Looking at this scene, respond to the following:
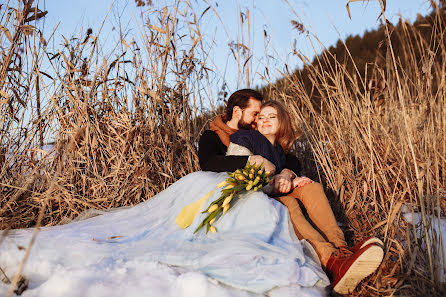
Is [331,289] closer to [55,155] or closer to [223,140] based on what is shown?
[223,140]

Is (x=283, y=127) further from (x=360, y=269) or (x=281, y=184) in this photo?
(x=360, y=269)

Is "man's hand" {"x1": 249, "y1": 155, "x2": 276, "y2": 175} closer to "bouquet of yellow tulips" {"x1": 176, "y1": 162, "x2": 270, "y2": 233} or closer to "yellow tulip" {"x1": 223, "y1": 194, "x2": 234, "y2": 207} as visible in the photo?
"bouquet of yellow tulips" {"x1": 176, "y1": 162, "x2": 270, "y2": 233}

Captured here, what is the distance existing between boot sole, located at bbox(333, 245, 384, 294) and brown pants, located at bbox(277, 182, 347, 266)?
17 centimetres

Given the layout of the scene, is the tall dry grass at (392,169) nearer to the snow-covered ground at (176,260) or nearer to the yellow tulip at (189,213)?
the snow-covered ground at (176,260)

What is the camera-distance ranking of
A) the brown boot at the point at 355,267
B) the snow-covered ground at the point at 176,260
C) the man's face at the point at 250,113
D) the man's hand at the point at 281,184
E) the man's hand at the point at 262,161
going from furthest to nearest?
1. the man's face at the point at 250,113
2. the man's hand at the point at 262,161
3. the man's hand at the point at 281,184
4. the brown boot at the point at 355,267
5. the snow-covered ground at the point at 176,260

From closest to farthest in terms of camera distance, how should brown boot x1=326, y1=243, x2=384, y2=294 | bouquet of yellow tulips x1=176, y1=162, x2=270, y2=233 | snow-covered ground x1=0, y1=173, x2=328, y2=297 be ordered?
snow-covered ground x1=0, y1=173, x2=328, y2=297 → brown boot x1=326, y1=243, x2=384, y2=294 → bouquet of yellow tulips x1=176, y1=162, x2=270, y2=233

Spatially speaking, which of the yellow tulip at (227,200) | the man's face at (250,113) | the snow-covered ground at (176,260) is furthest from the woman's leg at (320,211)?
the man's face at (250,113)

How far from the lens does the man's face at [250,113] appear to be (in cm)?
294

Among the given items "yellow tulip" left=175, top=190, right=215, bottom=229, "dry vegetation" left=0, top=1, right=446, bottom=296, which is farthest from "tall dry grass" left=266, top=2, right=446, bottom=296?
"yellow tulip" left=175, top=190, right=215, bottom=229

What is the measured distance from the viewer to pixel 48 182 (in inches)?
105

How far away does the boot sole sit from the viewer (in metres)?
→ 1.58

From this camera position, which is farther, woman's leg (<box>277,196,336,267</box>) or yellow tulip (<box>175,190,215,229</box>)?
yellow tulip (<box>175,190,215,229</box>)

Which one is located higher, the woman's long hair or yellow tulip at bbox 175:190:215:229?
the woman's long hair

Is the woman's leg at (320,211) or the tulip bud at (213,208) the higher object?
the tulip bud at (213,208)
